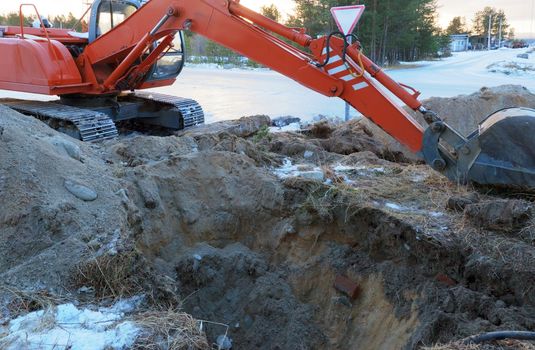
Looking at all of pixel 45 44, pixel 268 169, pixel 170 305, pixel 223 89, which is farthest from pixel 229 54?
pixel 170 305

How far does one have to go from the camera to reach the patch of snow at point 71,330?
2418 millimetres

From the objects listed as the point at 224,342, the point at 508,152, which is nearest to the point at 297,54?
the point at 508,152

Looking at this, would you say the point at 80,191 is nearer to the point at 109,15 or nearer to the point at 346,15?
the point at 346,15

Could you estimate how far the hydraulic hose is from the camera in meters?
2.49

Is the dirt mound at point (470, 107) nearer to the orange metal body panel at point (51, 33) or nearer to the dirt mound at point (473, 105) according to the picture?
the dirt mound at point (473, 105)

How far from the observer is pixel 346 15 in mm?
5410

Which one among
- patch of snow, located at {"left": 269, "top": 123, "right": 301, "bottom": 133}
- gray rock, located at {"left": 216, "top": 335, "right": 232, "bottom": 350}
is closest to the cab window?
patch of snow, located at {"left": 269, "top": 123, "right": 301, "bottom": 133}

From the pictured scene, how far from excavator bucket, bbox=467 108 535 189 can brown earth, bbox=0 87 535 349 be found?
0.20m

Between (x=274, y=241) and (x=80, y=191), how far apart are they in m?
1.71

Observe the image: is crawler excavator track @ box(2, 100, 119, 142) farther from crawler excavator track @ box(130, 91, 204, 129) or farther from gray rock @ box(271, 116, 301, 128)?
gray rock @ box(271, 116, 301, 128)

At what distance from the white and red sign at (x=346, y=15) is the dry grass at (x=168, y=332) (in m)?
3.68

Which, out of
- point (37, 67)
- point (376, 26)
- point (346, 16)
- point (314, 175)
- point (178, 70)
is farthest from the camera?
point (376, 26)

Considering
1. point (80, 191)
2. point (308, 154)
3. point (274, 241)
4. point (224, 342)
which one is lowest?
point (224, 342)

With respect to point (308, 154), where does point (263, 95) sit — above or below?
above
